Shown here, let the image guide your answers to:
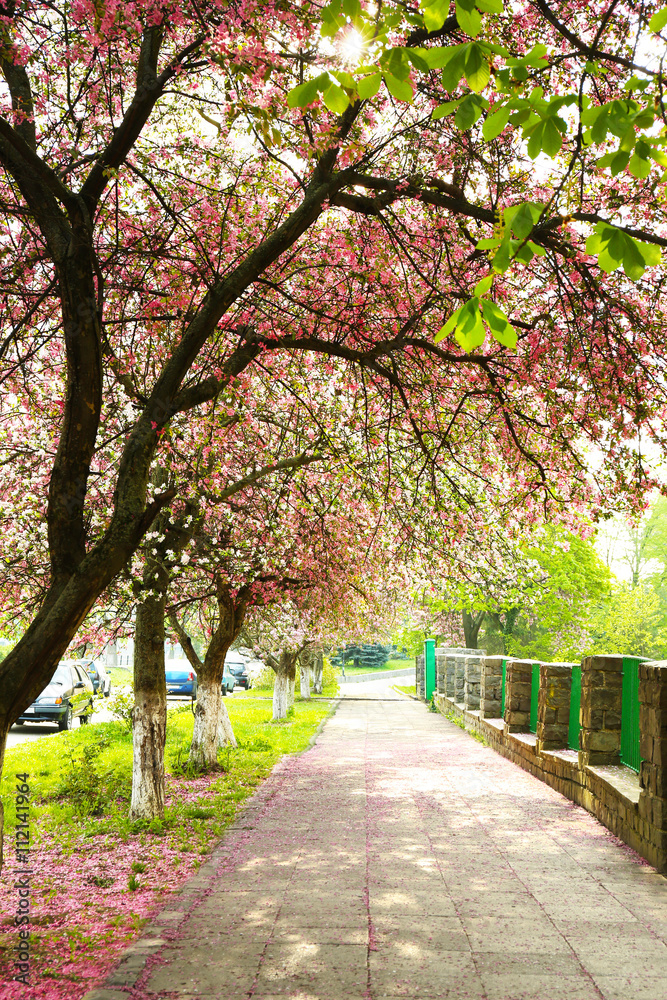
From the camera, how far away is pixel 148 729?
30.0 feet

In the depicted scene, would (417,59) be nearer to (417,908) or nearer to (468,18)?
(468,18)

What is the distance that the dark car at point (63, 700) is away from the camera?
63.5 ft

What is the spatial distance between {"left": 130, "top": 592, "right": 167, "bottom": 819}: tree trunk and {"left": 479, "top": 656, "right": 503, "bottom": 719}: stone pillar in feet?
30.2

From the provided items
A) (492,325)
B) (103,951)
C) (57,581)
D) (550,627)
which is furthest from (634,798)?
(550,627)

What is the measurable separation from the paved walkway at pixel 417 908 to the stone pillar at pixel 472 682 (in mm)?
9109

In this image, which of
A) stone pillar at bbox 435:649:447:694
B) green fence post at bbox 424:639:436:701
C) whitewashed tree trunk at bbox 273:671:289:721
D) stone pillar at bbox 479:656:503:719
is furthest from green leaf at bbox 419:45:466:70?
green fence post at bbox 424:639:436:701

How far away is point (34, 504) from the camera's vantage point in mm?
9469

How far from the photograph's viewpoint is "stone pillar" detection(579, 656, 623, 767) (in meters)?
8.64

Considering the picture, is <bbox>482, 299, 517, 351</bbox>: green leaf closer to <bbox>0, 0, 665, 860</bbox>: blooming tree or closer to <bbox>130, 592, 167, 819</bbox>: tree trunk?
<bbox>0, 0, 665, 860</bbox>: blooming tree

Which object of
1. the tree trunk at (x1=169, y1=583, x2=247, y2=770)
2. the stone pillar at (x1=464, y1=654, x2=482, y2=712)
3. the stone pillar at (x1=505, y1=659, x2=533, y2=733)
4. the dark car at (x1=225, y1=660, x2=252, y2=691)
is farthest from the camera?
the dark car at (x1=225, y1=660, x2=252, y2=691)

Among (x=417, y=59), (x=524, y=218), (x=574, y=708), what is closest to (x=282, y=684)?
(x=574, y=708)

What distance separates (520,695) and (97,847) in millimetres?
7879

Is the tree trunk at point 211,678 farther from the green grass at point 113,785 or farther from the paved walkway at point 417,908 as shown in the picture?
the paved walkway at point 417,908

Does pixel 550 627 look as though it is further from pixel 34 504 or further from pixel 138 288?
pixel 138 288
